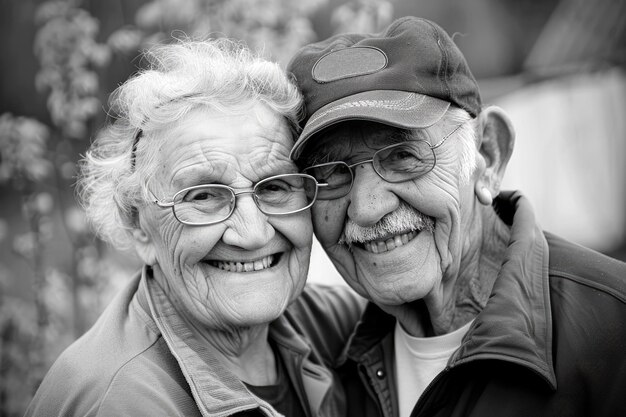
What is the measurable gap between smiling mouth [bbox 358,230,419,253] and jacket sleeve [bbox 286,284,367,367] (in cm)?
65

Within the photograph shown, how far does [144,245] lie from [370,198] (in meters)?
0.89

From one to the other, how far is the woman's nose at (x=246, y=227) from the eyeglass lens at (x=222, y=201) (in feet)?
0.07

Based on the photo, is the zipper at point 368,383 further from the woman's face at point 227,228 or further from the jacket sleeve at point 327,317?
the woman's face at point 227,228

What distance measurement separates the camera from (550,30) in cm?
615

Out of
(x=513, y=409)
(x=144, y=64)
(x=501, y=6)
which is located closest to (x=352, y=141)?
(x=513, y=409)

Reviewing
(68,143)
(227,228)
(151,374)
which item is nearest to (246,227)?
(227,228)

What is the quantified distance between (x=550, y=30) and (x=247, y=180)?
4839mm

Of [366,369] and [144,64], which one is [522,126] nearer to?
[144,64]

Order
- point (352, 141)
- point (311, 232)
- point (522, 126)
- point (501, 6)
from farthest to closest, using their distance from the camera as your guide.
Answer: point (522, 126)
point (501, 6)
point (311, 232)
point (352, 141)

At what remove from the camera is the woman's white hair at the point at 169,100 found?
2.30m

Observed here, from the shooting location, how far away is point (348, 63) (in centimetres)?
233

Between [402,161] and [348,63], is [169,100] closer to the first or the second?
[348,63]

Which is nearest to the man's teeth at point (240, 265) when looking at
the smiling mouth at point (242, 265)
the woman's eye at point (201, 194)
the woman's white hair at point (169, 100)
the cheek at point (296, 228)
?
the smiling mouth at point (242, 265)

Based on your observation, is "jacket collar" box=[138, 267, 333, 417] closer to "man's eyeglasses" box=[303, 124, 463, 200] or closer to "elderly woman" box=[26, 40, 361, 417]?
"elderly woman" box=[26, 40, 361, 417]
